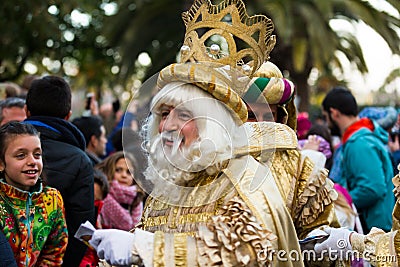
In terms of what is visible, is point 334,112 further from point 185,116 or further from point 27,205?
point 185,116

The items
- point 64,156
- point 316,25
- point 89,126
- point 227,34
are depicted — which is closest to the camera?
point 227,34

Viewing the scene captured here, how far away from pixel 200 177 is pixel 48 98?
1.77 meters

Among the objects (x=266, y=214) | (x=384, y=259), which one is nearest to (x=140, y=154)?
(x=266, y=214)

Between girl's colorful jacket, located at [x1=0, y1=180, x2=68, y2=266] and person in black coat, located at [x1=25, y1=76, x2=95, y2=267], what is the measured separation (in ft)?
1.14

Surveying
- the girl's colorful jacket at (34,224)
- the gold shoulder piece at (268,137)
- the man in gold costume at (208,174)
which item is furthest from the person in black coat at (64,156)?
the gold shoulder piece at (268,137)

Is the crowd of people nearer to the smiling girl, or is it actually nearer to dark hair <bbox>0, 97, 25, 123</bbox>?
the smiling girl

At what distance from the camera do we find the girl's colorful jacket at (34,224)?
3.66m

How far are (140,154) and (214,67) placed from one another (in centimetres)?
50

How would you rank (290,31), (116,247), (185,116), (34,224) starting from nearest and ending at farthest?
(116,247), (185,116), (34,224), (290,31)

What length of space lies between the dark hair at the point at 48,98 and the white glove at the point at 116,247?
6.10 ft

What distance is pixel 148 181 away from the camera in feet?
9.97

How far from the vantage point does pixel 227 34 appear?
3.25m

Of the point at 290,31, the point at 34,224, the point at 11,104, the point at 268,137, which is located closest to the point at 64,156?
the point at 34,224

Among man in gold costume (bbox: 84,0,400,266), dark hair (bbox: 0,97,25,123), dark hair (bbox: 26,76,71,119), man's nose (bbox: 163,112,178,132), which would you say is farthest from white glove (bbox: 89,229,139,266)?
dark hair (bbox: 0,97,25,123)
